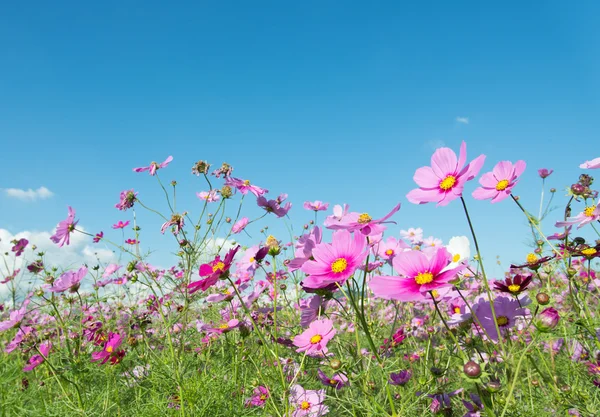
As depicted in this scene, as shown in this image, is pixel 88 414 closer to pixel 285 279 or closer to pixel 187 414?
pixel 187 414

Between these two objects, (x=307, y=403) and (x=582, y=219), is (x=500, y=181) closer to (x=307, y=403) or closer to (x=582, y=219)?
(x=582, y=219)

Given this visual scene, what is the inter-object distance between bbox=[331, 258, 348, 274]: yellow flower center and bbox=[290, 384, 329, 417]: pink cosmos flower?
605 mm

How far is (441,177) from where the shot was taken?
100cm

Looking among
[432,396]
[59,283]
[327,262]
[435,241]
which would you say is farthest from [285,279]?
[327,262]

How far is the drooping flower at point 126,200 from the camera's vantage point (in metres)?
2.07

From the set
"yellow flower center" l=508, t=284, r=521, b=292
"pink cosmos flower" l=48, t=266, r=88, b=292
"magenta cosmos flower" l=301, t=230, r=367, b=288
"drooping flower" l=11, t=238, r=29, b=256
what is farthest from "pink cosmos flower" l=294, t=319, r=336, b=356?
"drooping flower" l=11, t=238, r=29, b=256

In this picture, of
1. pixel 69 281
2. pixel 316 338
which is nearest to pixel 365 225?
pixel 316 338

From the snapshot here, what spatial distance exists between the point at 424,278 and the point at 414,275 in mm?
33

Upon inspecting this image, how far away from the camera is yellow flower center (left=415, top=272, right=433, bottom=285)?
80cm

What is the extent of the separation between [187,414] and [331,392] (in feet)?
1.75

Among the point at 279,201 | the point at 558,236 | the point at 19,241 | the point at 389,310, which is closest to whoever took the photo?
the point at 558,236

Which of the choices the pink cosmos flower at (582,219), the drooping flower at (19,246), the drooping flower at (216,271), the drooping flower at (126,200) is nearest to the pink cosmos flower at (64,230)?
the drooping flower at (126,200)

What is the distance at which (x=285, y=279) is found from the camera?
2.67 metres

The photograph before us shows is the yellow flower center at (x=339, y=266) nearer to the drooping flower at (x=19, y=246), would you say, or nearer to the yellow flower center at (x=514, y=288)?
the yellow flower center at (x=514, y=288)
